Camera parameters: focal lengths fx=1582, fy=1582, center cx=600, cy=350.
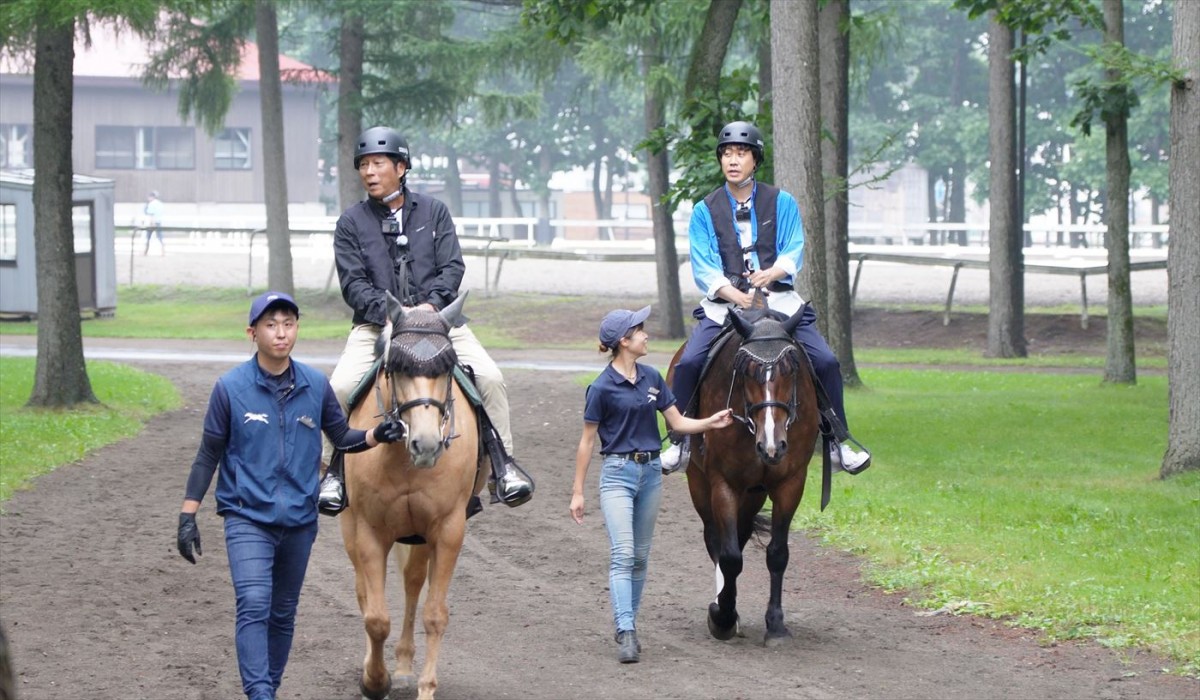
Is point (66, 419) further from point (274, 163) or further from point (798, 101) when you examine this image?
point (274, 163)

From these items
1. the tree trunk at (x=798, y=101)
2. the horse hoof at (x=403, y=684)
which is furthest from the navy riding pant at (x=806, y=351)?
the tree trunk at (x=798, y=101)

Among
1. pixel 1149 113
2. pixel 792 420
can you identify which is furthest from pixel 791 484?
pixel 1149 113

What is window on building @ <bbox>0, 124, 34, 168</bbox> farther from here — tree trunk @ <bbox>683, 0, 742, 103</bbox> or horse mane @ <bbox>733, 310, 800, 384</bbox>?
horse mane @ <bbox>733, 310, 800, 384</bbox>

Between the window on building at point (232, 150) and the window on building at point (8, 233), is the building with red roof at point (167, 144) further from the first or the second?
the window on building at point (8, 233)

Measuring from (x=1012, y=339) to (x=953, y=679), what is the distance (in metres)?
21.0

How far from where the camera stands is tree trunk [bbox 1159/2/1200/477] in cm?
1444

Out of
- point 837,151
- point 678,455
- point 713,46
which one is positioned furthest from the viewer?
point 837,151

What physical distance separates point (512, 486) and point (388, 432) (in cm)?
114

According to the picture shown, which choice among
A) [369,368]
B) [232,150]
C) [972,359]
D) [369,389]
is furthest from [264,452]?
[232,150]

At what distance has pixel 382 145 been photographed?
8.70 meters

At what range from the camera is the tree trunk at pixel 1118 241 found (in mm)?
22297

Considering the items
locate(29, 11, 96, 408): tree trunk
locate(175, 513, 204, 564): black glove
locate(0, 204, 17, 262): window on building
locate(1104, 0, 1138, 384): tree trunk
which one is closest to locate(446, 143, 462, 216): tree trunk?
locate(0, 204, 17, 262): window on building

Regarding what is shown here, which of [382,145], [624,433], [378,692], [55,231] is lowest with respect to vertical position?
[378,692]

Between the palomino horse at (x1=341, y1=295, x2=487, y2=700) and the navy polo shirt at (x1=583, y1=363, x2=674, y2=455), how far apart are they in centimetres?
114
